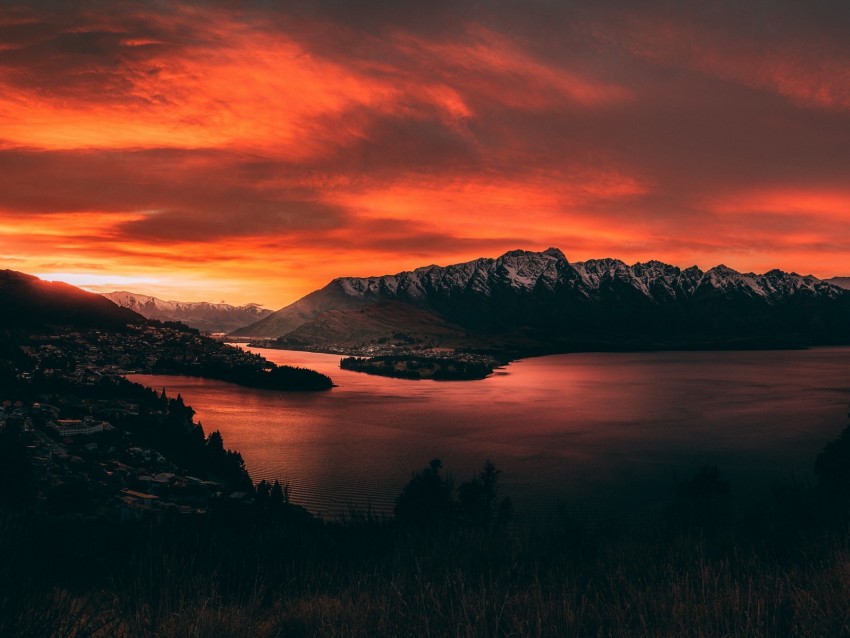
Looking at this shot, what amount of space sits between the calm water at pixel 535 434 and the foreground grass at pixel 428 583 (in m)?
18.5

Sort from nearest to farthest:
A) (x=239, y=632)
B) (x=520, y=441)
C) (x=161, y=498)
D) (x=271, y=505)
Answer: (x=239, y=632) < (x=271, y=505) < (x=161, y=498) < (x=520, y=441)

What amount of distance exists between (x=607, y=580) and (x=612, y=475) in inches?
2369

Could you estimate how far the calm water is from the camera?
59.8 meters

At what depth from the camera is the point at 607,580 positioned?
7801 millimetres

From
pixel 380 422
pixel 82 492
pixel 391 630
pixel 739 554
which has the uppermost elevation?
pixel 391 630

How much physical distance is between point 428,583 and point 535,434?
86820mm

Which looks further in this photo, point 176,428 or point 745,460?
point 176,428

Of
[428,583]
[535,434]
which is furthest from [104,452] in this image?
[535,434]

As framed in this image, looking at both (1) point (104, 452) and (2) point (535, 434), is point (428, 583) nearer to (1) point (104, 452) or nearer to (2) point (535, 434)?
(1) point (104, 452)

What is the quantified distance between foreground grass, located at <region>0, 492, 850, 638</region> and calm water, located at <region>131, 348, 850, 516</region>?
1852cm

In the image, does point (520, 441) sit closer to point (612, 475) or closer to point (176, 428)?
point (612, 475)

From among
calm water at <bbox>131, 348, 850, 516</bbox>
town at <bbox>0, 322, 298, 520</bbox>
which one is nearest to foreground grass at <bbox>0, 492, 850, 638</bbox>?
town at <bbox>0, 322, 298, 520</bbox>

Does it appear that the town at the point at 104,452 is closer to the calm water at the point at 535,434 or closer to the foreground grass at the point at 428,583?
the calm water at the point at 535,434

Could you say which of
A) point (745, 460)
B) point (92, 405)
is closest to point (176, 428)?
point (92, 405)
